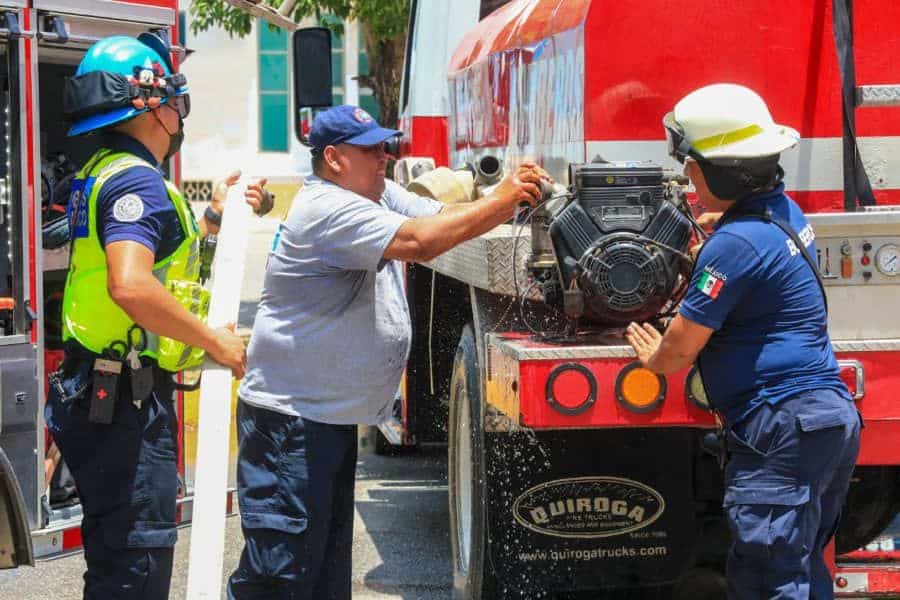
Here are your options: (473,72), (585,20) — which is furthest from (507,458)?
(473,72)

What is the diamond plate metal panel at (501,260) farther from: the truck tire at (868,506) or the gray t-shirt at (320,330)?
the truck tire at (868,506)

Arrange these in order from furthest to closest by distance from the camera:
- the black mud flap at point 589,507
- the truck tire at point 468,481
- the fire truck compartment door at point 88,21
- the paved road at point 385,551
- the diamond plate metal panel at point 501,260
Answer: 1. the paved road at point 385,551
2. the fire truck compartment door at point 88,21
3. the truck tire at point 468,481
4. the black mud flap at point 589,507
5. the diamond plate metal panel at point 501,260

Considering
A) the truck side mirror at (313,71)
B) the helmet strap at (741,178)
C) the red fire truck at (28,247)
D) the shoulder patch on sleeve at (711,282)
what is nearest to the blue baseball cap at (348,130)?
the helmet strap at (741,178)

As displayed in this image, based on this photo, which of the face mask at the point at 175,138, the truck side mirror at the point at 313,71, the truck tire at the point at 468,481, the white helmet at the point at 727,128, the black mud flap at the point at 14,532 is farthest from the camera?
the truck side mirror at the point at 313,71

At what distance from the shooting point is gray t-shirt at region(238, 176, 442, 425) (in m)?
4.18

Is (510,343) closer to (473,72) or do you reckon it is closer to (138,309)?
(138,309)

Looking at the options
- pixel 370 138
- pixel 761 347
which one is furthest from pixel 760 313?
pixel 370 138

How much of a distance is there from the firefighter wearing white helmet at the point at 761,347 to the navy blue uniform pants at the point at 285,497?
104 cm

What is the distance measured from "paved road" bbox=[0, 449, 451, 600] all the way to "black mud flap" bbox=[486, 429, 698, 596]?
3.78 ft

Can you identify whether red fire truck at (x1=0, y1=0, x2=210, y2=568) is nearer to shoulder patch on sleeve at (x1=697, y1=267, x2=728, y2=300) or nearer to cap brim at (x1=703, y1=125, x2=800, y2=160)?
shoulder patch on sleeve at (x1=697, y1=267, x2=728, y2=300)

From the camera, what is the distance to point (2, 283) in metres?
5.54

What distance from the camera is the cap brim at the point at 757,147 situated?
3.70 meters

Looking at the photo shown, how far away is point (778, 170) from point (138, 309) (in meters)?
1.67

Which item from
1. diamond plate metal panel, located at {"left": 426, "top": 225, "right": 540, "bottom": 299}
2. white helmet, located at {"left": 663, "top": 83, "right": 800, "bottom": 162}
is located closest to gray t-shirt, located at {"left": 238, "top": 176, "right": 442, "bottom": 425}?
diamond plate metal panel, located at {"left": 426, "top": 225, "right": 540, "bottom": 299}
